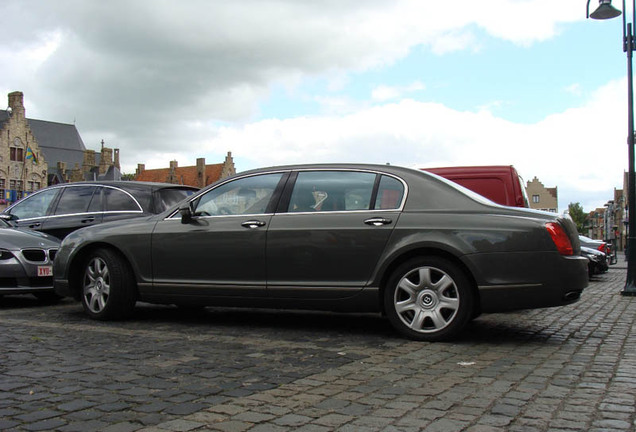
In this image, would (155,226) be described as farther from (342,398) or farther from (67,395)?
(342,398)

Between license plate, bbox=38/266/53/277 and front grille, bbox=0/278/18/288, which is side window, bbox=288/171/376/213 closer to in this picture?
license plate, bbox=38/266/53/277

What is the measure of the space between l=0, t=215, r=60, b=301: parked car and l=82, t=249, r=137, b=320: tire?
1690 millimetres

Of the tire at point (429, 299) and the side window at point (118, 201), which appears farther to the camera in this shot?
the side window at point (118, 201)

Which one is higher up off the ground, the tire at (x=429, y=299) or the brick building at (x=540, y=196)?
the brick building at (x=540, y=196)

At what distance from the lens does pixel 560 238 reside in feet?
17.4

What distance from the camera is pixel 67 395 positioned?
12.0 ft

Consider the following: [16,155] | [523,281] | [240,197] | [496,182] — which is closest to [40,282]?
[240,197]

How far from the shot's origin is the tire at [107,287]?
6.56 m

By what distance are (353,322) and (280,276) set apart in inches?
47.1

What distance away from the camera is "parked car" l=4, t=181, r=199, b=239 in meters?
8.79

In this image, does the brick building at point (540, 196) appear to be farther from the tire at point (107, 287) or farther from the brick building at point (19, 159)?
the tire at point (107, 287)

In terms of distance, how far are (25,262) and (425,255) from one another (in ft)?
17.9

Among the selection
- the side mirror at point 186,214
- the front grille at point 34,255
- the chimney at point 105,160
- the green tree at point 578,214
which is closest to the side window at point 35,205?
the front grille at point 34,255

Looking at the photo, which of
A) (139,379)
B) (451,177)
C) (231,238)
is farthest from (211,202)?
(451,177)
